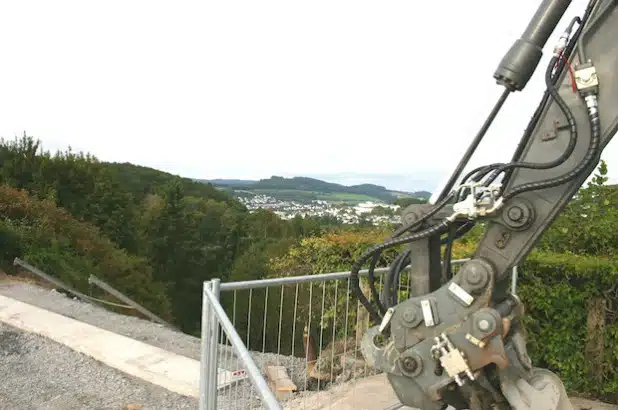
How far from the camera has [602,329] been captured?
518 cm

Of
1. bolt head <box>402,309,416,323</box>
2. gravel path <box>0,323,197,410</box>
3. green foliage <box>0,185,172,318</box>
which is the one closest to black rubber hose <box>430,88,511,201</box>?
bolt head <box>402,309,416,323</box>

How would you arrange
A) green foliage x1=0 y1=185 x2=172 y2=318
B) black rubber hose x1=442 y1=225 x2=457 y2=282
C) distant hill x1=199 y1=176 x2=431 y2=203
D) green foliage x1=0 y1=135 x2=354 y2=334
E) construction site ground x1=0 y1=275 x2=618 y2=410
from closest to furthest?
black rubber hose x1=442 y1=225 x2=457 y2=282 → construction site ground x1=0 y1=275 x2=618 y2=410 → green foliage x1=0 y1=185 x2=172 y2=318 → green foliage x1=0 y1=135 x2=354 y2=334 → distant hill x1=199 y1=176 x2=431 y2=203

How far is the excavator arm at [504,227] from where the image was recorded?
7.95 ft

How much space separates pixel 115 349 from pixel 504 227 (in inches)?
221

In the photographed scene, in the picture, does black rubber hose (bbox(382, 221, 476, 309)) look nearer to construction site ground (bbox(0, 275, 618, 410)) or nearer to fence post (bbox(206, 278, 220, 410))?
fence post (bbox(206, 278, 220, 410))

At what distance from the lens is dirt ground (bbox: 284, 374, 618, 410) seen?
15.7 ft

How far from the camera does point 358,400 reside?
16.1 ft

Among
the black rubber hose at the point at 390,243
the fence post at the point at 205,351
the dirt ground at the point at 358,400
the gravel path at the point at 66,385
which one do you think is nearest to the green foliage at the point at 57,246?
the gravel path at the point at 66,385

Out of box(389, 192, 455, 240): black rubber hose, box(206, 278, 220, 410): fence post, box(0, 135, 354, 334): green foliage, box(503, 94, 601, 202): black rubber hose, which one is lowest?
box(0, 135, 354, 334): green foliage

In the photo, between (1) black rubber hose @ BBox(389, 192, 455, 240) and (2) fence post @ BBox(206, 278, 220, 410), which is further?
(2) fence post @ BBox(206, 278, 220, 410)

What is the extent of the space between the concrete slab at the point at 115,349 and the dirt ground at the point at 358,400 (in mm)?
1302

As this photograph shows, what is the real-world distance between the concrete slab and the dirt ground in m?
1.30

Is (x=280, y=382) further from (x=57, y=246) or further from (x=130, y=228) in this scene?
(x=130, y=228)

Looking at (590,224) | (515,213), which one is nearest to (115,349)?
(515,213)
